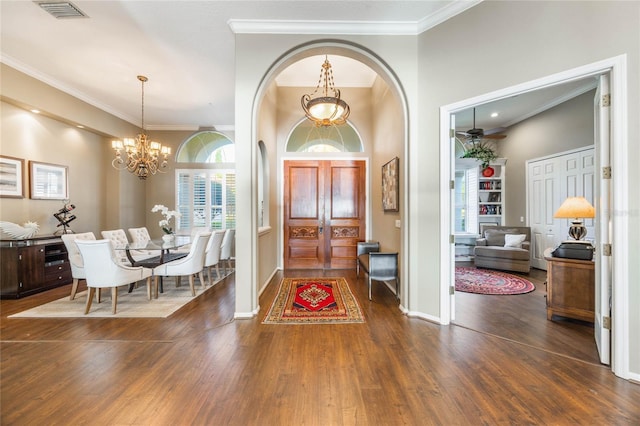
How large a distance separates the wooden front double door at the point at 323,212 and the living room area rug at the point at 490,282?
6.98 ft

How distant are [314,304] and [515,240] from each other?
484cm

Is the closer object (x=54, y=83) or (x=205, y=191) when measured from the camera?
(x=54, y=83)

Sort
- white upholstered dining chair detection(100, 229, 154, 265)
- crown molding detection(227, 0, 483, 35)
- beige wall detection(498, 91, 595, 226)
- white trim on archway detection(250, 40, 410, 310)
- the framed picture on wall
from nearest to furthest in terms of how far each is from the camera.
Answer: crown molding detection(227, 0, 483, 35) → white trim on archway detection(250, 40, 410, 310) → white upholstered dining chair detection(100, 229, 154, 265) → beige wall detection(498, 91, 595, 226) → the framed picture on wall

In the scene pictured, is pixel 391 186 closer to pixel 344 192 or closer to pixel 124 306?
pixel 344 192

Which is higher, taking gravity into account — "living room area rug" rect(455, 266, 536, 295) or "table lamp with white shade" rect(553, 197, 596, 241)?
"table lamp with white shade" rect(553, 197, 596, 241)

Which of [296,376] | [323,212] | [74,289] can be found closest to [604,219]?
[296,376]

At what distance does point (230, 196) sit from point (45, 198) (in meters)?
3.41

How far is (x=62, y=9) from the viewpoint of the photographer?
9.37 ft

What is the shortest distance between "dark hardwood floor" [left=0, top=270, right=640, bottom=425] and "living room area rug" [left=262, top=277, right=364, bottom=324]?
17 centimetres

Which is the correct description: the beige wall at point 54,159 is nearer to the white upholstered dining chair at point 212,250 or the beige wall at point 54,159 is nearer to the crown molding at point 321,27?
the white upholstered dining chair at point 212,250

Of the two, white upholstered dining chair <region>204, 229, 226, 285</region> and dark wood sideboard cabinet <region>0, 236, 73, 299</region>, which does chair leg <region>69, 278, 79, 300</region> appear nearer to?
dark wood sideboard cabinet <region>0, 236, 73, 299</region>

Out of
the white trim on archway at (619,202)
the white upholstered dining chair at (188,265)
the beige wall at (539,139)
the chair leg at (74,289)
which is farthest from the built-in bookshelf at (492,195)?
the chair leg at (74,289)

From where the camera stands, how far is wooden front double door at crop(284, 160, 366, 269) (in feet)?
18.5

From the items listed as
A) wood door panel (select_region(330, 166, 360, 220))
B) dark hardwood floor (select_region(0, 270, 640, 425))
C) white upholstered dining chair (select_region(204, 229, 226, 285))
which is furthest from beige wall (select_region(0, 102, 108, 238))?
wood door panel (select_region(330, 166, 360, 220))
